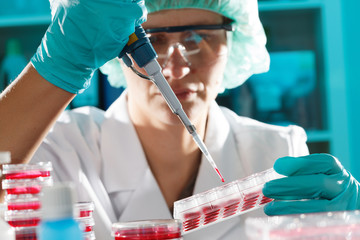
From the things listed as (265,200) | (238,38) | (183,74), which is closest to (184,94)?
(183,74)

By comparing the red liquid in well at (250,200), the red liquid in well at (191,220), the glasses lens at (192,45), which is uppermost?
the glasses lens at (192,45)

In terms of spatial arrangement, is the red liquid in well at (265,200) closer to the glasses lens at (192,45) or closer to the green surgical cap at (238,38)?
the glasses lens at (192,45)

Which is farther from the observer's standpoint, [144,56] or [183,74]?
[183,74]

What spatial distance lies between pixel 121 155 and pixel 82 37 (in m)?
0.63

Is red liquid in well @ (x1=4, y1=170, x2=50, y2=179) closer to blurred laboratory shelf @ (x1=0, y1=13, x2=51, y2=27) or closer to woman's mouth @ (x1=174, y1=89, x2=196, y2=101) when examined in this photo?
woman's mouth @ (x1=174, y1=89, x2=196, y2=101)

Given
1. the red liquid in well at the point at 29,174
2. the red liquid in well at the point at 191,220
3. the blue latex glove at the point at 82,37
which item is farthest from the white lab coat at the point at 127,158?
the red liquid in well at the point at 29,174

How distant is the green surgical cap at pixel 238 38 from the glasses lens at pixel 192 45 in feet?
0.26

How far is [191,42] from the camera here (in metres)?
1.59

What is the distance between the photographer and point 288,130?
1.92 m

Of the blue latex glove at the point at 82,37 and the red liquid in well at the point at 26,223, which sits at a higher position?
the blue latex glove at the point at 82,37

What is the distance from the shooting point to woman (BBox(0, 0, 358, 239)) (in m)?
1.58

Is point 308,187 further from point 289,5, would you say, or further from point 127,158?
point 289,5

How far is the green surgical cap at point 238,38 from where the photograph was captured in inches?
62.0

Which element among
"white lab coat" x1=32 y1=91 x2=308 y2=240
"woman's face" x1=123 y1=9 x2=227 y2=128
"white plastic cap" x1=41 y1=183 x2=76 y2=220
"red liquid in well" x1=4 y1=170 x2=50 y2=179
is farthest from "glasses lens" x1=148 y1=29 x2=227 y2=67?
"white plastic cap" x1=41 y1=183 x2=76 y2=220
